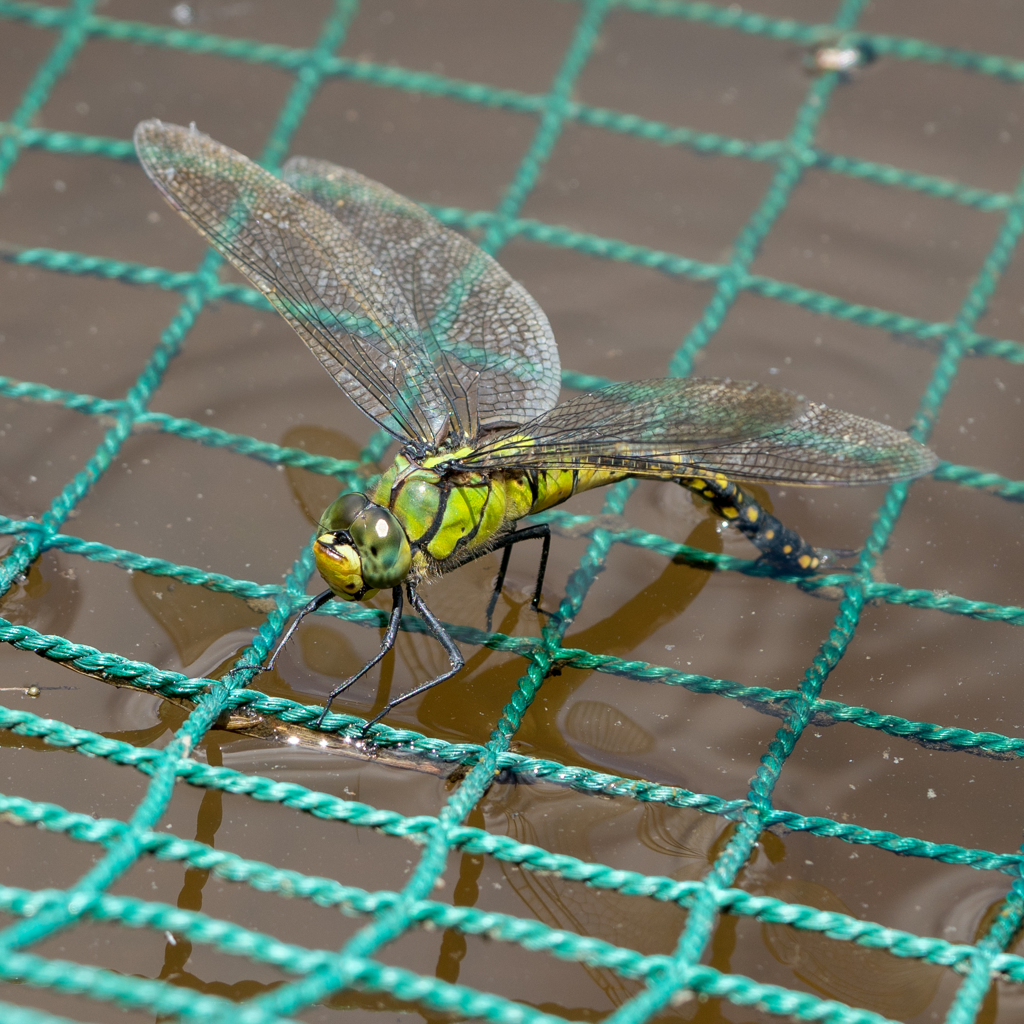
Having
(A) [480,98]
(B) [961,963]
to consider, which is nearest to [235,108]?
(A) [480,98]

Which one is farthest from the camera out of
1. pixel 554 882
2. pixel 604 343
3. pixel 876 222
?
pixel 876 222

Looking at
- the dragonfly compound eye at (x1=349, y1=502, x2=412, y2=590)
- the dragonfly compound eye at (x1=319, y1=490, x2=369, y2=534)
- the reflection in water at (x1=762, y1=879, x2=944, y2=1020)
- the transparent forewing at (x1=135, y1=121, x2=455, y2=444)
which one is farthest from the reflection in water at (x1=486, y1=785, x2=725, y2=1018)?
the transparent forewing at (x1=135, y1=121, x2=455, y2=444)

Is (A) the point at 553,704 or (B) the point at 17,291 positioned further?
(B) the point at 17,291

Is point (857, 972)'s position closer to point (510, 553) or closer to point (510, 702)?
point (510, 702)

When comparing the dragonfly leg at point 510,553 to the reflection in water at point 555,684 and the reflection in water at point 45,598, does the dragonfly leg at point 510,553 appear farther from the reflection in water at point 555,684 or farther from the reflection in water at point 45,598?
the reflection in water at point 45,598

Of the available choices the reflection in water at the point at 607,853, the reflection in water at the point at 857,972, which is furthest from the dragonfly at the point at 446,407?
the reflection in water at the point at 857,972

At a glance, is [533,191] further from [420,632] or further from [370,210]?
[420,632]

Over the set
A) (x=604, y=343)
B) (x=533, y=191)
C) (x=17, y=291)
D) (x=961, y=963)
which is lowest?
(x=961, y=963)
